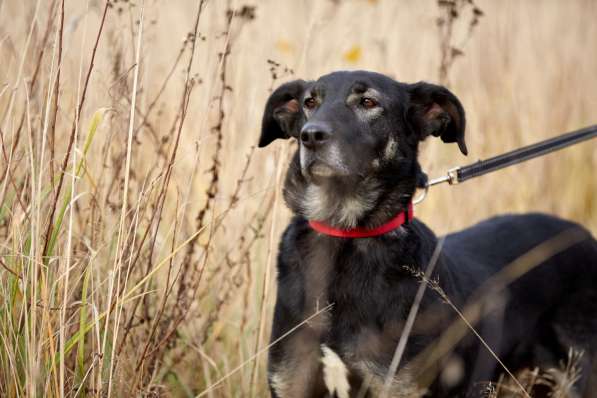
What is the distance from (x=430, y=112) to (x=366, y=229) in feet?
2.17

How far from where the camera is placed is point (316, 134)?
122 inches

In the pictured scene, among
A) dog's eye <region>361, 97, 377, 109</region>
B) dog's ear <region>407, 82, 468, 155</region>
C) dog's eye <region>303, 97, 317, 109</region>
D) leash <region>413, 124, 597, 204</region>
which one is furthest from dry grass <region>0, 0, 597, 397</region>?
leash <region>413, 124, 597, 204</region>

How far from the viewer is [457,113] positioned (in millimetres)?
3361

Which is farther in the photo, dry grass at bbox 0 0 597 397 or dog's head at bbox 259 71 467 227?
dog's head at bbox 259 71 467 227

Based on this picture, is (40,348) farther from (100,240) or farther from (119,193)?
(119,193)

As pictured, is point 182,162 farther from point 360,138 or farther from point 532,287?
point 532,287

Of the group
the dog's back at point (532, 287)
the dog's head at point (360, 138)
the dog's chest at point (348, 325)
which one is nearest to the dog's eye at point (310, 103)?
the dog's head at point (360, 138)

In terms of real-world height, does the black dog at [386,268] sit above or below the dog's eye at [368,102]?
below

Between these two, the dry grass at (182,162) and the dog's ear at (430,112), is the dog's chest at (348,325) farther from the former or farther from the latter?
the dog's ear at (430,112)

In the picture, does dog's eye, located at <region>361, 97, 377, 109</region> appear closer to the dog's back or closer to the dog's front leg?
the dog's back

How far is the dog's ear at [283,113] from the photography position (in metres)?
3.54

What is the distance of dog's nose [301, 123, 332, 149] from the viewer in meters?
3.09

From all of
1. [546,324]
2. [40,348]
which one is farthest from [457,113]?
[40,348]

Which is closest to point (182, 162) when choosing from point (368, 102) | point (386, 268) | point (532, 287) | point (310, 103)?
point (310, 103)
